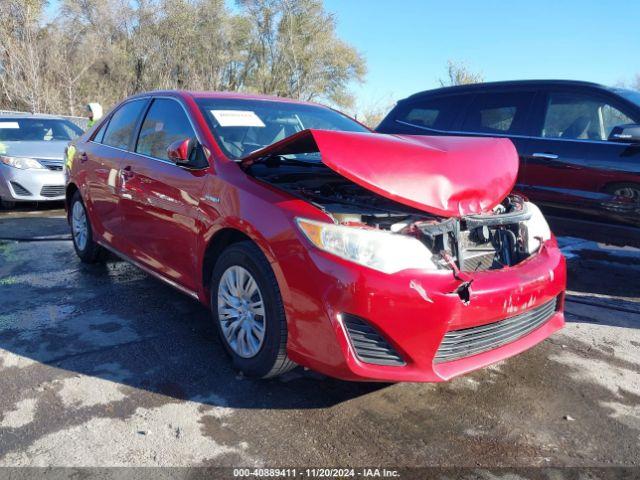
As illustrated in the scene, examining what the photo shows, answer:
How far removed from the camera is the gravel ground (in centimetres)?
Answer: 232

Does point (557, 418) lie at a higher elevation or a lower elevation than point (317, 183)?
lower

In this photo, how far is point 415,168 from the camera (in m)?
2.71

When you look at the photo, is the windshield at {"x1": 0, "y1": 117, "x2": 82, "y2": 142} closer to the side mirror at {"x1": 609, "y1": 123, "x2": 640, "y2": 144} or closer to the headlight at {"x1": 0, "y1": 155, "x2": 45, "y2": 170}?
the headlight at {"x1": 0, "y1": 155, "x2": 45, "y2": 170}

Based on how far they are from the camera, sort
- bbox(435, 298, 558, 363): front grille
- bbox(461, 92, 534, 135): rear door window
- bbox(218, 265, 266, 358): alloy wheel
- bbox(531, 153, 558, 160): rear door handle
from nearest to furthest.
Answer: bbox(435, 298, 558, 363): front grille < bbox(218, 265, 266, 358): alloy wheel < bbox(531, 153, 558, 160): rear door handle < bbox(461, 92, 534, 135): rear door window

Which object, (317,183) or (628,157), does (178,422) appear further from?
(628,157)

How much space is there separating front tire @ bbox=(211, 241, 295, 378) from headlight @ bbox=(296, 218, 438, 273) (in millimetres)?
367

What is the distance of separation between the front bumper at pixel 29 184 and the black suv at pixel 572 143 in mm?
6025

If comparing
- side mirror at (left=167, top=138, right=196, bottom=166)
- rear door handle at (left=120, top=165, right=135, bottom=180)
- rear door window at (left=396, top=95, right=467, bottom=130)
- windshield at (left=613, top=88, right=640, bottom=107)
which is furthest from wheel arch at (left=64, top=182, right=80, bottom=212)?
windshield at (left=613, top=88, right=640, bottom=107)

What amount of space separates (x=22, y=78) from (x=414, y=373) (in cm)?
2274

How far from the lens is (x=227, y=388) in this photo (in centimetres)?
285

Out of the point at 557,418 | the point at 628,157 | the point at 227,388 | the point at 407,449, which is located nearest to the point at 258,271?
the point at 227,388

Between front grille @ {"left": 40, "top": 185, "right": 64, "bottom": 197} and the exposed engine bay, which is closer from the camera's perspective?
the exposed engine bay

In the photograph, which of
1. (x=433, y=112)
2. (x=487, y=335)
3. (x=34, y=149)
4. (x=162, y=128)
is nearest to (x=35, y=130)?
(x=34, y=149)

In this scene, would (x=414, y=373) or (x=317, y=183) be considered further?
(x=317, y=183)
